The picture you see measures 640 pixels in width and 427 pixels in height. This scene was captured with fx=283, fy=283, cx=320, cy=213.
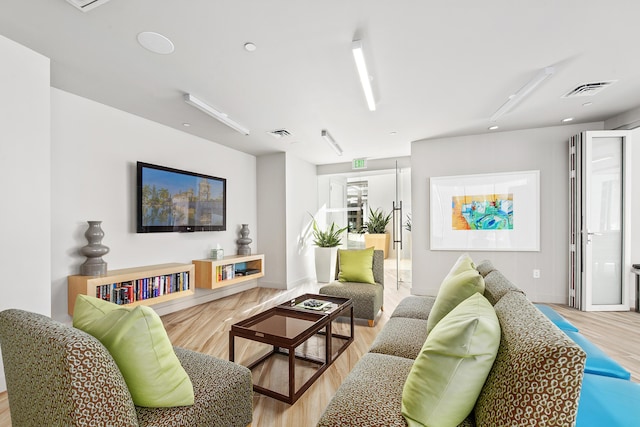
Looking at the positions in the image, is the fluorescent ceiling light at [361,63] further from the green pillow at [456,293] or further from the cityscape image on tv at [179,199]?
the cityscape image on tv at [179,199]

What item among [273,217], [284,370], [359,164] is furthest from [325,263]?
[284,370]

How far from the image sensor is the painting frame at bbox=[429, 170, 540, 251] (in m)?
4.19

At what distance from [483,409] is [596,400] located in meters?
0.66

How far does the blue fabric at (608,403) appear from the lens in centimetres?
109

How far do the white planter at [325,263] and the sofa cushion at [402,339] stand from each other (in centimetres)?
355

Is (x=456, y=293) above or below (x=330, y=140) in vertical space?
below

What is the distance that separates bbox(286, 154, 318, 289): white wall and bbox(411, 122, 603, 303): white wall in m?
2.23

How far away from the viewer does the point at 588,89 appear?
2.89 m

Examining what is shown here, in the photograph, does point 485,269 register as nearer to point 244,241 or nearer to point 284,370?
point 284,370

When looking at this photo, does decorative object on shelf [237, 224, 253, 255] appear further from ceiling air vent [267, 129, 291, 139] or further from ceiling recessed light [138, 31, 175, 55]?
ceiling recessed light [138, 31, 175, 55]

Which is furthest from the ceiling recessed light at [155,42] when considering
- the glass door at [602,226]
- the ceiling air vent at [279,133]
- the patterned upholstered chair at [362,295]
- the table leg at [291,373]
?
the glass door at [602,226]

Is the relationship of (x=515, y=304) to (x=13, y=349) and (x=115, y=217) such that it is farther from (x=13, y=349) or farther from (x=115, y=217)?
(x=115, y=217)

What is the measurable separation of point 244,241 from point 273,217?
74 centimetres

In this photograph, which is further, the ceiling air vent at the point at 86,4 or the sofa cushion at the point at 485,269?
the sofa cushion at the point at 485,269
